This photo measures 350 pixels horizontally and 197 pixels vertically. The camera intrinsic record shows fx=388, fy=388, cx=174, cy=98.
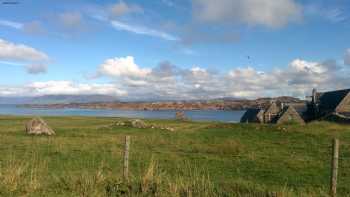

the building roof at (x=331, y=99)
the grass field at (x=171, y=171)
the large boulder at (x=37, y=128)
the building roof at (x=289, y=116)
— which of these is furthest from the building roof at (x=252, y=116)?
the grass field at (x=171, y=171)

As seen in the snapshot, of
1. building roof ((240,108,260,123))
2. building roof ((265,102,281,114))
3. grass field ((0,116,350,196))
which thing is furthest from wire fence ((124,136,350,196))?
building roof ((240,108,260,123))

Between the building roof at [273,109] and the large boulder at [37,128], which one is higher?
the building roof at [273,109]

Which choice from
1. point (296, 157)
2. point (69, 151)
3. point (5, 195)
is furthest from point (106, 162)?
point (296, 157)

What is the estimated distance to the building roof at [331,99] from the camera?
68250 mm

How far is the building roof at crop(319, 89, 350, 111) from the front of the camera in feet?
224

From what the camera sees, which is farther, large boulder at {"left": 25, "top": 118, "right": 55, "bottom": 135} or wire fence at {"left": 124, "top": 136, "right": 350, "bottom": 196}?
large boulder at {"left": 25, "top": 118, "right": 55, "bottom": 135}

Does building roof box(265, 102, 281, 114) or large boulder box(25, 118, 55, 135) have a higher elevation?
building roof box(265, 102, 281, 114)

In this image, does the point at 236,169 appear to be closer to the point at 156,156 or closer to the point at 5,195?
the point at 156,156

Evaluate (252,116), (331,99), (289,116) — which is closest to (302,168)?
(289,116)

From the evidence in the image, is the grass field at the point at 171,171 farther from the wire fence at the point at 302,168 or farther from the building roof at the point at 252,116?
the building roof at the point at 252,116

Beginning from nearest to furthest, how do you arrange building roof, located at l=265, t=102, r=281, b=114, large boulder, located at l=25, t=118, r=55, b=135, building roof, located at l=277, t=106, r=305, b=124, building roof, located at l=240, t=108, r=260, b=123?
1. large boulder, located at l=25, t=118, r=55, b=135
2. building roof, located at l=277, t=106, r=305, b=124
3. building roof, located at l=265, t=102, r=281, b=114
4. building roof, located at l=240, t=108, r=260, b=123

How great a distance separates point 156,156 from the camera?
2008 centimetres

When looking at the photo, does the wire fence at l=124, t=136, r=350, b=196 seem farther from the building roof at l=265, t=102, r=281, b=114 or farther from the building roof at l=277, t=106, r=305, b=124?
the building roof at l=265, t=102, r=281, b=114

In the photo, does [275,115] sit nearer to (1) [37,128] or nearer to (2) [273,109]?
(2) [273,109]
